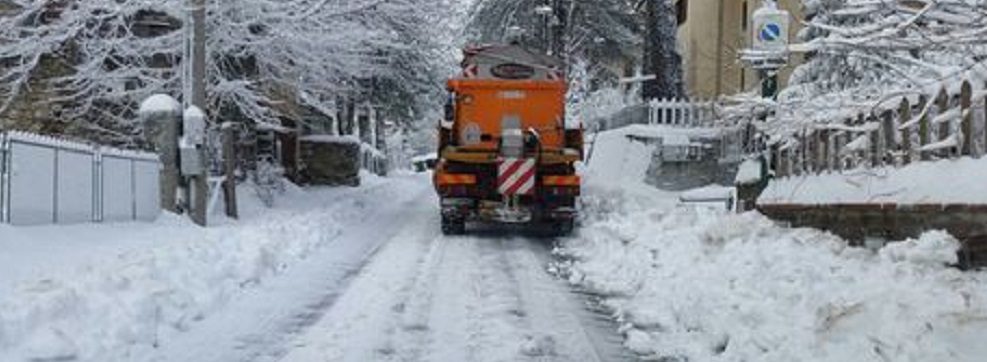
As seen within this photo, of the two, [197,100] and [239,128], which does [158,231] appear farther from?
[239,128]

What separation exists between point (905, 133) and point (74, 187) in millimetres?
10518

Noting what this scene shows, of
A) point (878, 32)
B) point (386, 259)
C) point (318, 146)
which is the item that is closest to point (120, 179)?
point (386, 259)

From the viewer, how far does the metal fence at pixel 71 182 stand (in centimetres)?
1423

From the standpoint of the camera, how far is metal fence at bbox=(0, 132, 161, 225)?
14227mm

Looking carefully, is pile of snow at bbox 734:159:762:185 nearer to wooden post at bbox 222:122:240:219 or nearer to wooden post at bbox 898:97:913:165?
wooden post at bbox 898:97:913:165

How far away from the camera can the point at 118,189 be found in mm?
17594

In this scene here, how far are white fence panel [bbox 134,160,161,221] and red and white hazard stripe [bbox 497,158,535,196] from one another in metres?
5.39

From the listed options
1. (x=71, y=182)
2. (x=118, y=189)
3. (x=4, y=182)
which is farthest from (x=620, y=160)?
(x=4, y=182)

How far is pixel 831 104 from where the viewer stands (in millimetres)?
11062

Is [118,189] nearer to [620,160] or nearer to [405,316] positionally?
[405,316]

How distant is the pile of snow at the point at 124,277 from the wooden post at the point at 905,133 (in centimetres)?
633

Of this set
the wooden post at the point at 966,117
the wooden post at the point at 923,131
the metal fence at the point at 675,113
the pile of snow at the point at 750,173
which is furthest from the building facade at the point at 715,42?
the wooden post at the point at 966,117

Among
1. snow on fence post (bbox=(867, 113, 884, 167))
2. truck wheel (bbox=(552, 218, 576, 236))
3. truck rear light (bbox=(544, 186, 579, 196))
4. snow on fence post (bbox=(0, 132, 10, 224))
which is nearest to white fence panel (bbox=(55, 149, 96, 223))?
snow on fence post (bbox=(0, 132, 10, 224))

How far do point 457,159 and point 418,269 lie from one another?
5990 mm
